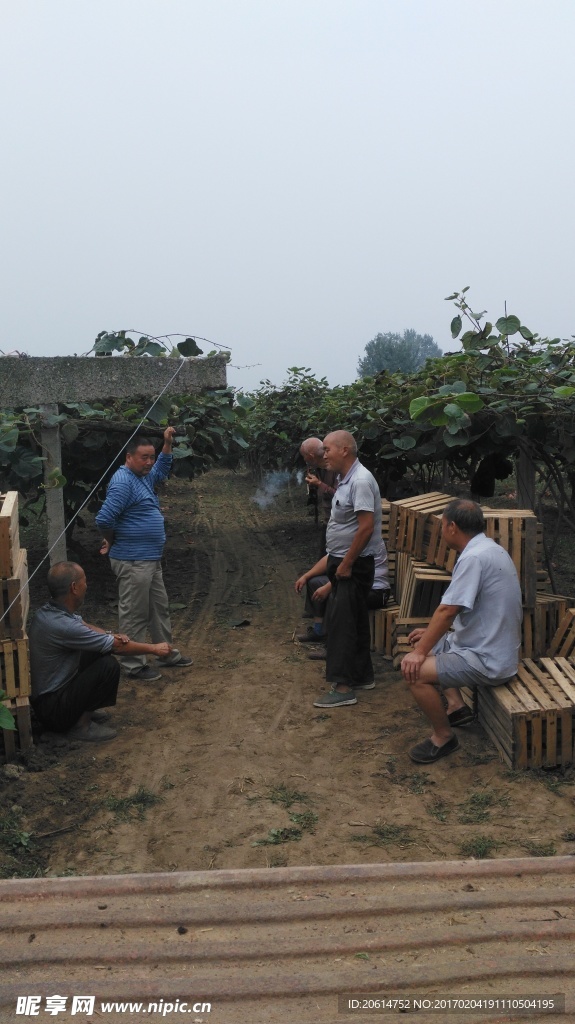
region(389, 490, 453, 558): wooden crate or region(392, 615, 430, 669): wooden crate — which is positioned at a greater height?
region(389, 490, 453, 558): wooden crate

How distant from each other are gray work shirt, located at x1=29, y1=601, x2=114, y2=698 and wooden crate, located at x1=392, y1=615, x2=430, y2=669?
2.27m

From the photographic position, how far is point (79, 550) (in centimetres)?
1041

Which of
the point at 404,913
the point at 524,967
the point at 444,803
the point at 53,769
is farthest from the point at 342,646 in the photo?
the point at 524,967

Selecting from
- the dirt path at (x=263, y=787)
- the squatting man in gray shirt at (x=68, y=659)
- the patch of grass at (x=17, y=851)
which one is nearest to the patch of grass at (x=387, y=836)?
the dirt path at (x=263, y=787)

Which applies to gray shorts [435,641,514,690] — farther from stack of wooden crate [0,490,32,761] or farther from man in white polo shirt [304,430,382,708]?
stack of wooden crate [0,490,32,761]

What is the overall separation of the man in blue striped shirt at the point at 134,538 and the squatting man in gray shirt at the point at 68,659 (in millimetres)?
1207

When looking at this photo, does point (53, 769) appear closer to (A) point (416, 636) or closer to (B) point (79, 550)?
(A) point (416, 636)

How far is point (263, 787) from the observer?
468 cm

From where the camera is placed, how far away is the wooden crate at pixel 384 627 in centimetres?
701

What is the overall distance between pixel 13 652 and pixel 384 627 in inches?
131

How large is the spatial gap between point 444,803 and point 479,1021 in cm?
166

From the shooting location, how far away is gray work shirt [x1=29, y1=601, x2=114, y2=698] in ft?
16.4

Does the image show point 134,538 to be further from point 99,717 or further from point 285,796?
point 285,796

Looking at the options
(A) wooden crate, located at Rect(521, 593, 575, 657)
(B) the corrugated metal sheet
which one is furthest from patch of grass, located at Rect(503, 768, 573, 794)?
(A) wooden crate, located at Rect(521, 593, 575, 657)
